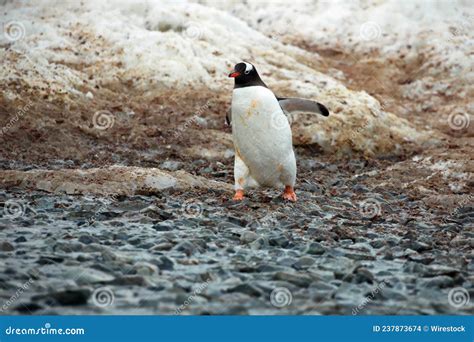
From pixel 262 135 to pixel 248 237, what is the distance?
2613mm

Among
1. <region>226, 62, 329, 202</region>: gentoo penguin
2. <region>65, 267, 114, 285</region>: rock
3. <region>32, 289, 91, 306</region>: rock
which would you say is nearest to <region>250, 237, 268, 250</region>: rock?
<region>65, 267, 114, 285</region>: rock

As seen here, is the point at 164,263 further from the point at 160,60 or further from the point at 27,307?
the point at 160,60

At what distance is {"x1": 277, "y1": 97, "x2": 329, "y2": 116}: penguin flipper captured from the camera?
10266 millimetres

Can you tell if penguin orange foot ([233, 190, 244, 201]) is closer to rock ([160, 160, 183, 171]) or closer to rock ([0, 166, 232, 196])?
rock ([0, 166, 232, 196])

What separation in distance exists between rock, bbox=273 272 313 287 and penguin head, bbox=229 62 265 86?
3977 millimetres

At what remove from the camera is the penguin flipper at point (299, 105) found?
10.3m

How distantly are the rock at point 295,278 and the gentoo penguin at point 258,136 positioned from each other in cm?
356

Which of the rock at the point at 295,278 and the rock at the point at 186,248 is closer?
the rock at the point at 295,278

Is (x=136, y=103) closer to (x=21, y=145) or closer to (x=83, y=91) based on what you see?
(x=83, y=91)

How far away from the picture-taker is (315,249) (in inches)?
Answer: 274

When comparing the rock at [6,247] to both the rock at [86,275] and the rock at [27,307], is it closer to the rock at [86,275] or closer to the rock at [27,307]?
the rock at [86,275]

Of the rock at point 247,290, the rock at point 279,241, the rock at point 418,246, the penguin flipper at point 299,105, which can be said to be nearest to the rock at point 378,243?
the rock at point 418,246

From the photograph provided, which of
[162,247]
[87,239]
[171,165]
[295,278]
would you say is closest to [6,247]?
[87,239]

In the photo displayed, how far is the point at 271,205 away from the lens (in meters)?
9.27
